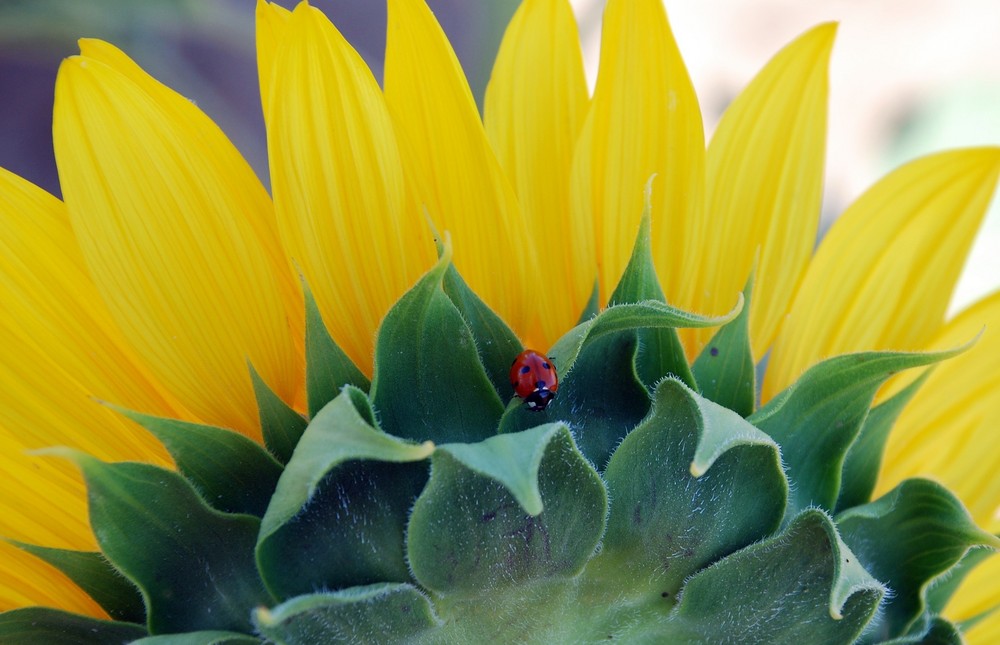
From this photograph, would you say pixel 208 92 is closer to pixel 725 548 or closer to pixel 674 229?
pixel 674 229

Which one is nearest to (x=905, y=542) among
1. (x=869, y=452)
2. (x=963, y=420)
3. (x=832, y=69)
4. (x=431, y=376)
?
(x=869, y=452)

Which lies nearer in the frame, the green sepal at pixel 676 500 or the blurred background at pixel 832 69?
the green sepal at pixel 676 500

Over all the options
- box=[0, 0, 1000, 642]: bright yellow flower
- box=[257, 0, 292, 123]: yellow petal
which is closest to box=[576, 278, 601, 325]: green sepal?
box=[0, 0, 1000, 642]: bright yellow flower

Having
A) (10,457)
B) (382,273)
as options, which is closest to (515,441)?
(382,273)

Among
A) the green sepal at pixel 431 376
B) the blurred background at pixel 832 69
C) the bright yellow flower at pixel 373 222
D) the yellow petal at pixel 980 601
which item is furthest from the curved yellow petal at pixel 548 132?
the blurred background at pixel 832 69

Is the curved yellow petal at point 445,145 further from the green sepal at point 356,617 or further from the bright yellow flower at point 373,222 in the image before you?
the green sepal at point 356,617

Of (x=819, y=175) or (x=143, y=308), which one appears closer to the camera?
(x=143, y=308)

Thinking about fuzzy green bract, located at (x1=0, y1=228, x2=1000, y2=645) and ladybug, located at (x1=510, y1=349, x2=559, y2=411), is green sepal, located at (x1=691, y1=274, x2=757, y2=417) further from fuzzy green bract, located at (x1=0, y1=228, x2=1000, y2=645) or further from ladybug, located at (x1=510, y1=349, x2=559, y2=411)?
ladybug, located at (x1=510, y1=349, x2=559, y2=411)
